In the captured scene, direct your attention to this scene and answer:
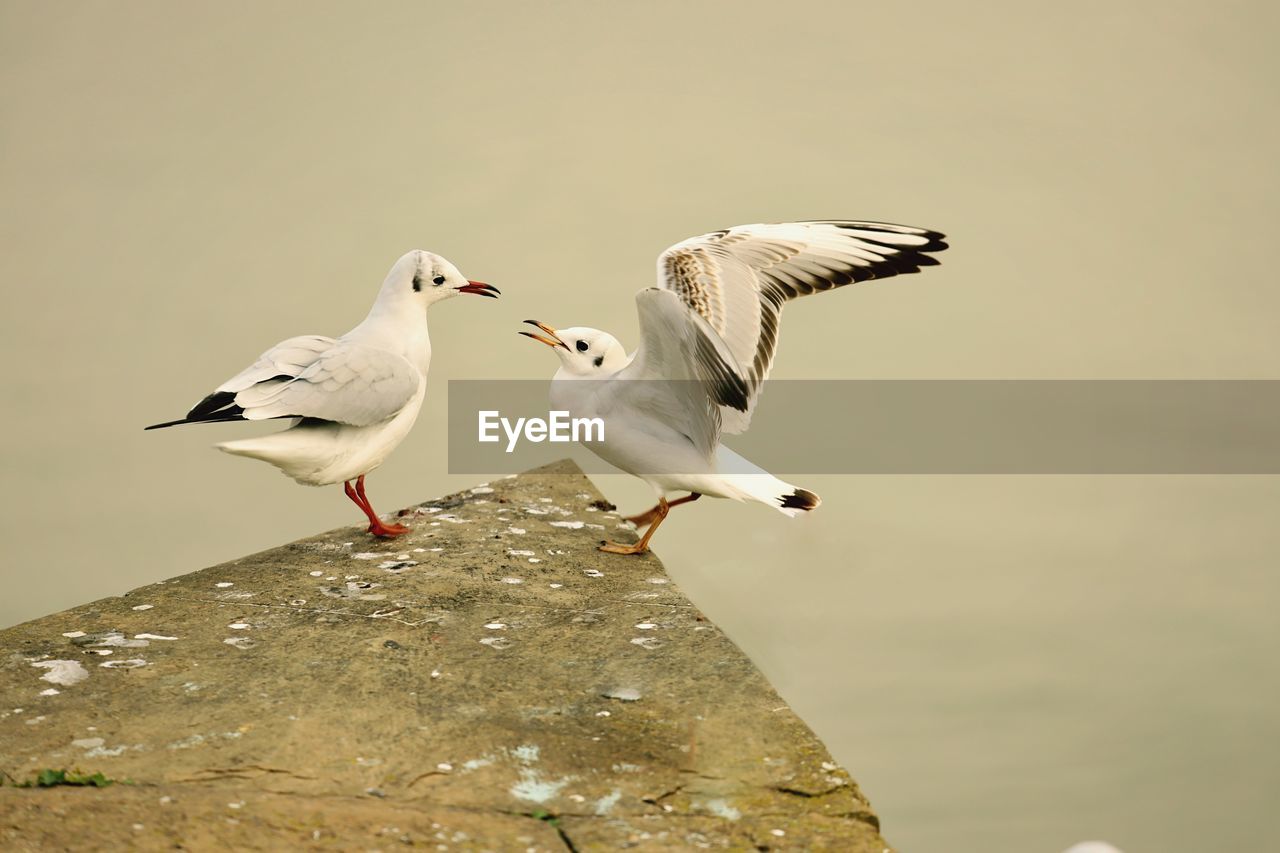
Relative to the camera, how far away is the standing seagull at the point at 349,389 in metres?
3.78

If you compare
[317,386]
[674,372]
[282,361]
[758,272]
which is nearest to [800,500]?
[674,372]

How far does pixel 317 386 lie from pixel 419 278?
21.2 inches

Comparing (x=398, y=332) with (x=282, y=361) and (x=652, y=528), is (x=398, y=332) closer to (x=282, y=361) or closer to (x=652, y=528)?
(x=282, y=361)

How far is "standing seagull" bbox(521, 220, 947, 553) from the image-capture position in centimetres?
390

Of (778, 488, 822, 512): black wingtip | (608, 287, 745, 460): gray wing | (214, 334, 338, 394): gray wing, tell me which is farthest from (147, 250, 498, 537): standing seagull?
(778, 488, 822, 512): black wingtip

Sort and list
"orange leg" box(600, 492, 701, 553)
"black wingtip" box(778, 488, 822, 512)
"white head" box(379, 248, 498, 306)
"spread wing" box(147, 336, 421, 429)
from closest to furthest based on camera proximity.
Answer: "spread wing" box(147, 336, 421, 429) < "black wingtip" box(778, 488, 822, 512) < "white head" box(379, 248, 498, 306) < "orange leg" box(600, 492, 701, 553)

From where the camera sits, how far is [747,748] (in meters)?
3.22

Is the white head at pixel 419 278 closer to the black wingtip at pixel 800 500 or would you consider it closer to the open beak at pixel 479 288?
the open beak at pixel 479 288

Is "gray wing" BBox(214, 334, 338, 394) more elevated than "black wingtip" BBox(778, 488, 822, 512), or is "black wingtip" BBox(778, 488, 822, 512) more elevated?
"gray wing" BBox(214, 334, 338, 394)

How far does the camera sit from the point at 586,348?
4262mm

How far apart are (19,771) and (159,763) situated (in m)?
0.28

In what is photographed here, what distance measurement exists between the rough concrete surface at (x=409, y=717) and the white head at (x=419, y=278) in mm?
777

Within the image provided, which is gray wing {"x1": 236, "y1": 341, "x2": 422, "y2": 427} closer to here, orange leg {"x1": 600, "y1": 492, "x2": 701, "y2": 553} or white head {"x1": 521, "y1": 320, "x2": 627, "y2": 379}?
white head {"x1": 521, "y1": 320, "x2": 627, "y2": 379}

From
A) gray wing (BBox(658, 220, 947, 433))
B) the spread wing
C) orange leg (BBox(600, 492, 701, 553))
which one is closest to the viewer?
the spread wing
